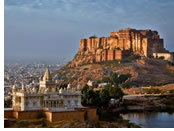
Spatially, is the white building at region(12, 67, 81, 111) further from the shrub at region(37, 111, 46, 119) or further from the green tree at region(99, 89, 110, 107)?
the green tree at region(99, 89, 110, 107)

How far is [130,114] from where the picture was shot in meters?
55.7

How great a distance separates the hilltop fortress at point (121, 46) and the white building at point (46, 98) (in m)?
49.0

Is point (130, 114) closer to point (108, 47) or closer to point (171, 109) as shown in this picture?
point (171, 109)

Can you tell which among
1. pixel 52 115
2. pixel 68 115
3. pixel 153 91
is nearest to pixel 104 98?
pixel 68 115

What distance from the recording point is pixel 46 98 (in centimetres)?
4059

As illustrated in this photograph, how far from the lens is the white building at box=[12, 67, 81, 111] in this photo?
40.1m

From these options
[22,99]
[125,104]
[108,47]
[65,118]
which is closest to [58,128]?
[65,118]

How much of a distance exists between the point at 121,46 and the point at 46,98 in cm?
5664

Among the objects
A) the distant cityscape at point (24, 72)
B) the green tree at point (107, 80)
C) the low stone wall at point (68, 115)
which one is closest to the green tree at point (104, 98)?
the low stone wall at point (68, 115)

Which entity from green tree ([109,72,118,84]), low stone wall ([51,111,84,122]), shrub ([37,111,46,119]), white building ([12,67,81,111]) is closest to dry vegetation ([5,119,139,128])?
low stone wall ([51,111,84,122])

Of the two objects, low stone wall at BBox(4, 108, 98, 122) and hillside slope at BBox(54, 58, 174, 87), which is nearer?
low stone wall at BBox(4, 108, 98, 122)

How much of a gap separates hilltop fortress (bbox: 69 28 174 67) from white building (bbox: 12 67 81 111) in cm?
4901
